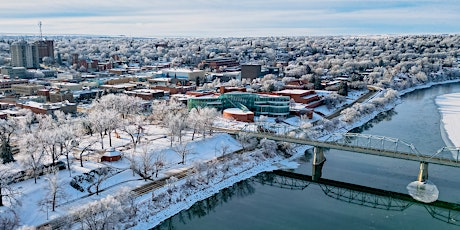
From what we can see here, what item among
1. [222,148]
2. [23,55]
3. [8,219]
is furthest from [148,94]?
[23,55]

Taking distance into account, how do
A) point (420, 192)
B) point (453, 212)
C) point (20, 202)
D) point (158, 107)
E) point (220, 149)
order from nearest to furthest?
point (20, 202) → point (453, 212) → point (420, 192) → point (220, 149) → point (158, 107)

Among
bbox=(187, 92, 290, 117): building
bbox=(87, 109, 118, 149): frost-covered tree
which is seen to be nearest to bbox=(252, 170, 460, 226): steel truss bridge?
bbox=(87, 109, 118, 149): frost-covered tree

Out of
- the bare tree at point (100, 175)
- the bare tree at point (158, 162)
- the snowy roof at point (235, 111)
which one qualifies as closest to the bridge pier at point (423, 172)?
the bare tree at point (158, 162)

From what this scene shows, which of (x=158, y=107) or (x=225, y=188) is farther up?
(x=158, y=107)

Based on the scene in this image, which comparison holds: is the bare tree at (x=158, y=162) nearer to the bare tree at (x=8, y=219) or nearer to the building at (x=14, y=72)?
the bare tree at (x=8, y=219)

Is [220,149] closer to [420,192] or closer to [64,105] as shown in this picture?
[420,192]

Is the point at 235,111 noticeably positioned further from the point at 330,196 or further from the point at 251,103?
the point at 330,196

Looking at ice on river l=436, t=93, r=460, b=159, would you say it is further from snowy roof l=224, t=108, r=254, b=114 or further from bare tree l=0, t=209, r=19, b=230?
bare tree l=0, t=209, r=19, b=230

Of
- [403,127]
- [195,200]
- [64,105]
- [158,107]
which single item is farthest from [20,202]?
[403,127]
